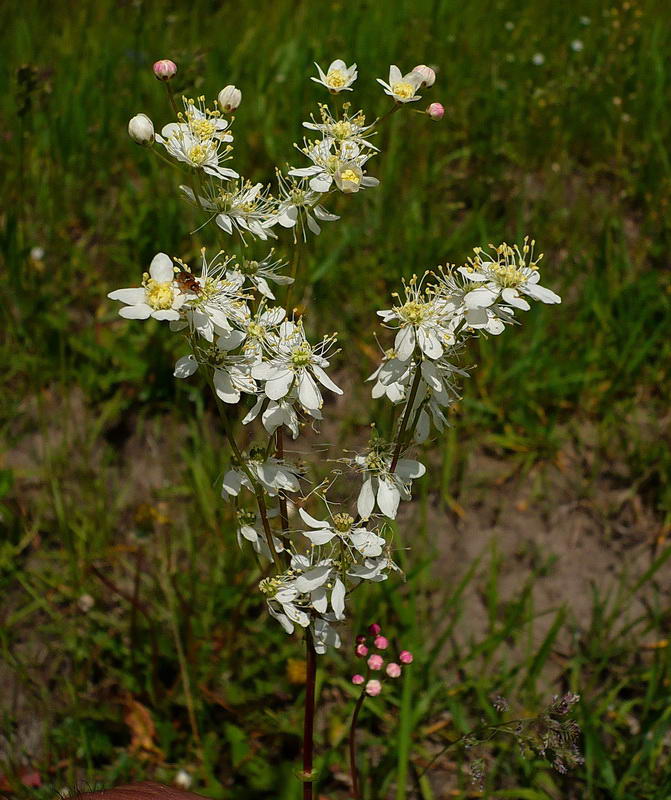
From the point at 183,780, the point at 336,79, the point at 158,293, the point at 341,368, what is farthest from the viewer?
the point at 341,368

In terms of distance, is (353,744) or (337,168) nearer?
(337,168)

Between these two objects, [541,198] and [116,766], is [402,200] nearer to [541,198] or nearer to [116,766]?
[541,198]

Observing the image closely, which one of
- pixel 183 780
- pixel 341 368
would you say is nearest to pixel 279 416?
pixel 183 780

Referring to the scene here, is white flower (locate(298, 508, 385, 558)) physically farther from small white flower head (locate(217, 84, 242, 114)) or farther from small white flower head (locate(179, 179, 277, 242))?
small white flower head (locate(217, 84, 242, 114))

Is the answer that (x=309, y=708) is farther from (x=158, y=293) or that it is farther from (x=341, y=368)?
(x=341, y=368)

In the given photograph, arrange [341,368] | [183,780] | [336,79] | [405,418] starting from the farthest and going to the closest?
[341,368] → [183,780] → [336,79] → [405,418]

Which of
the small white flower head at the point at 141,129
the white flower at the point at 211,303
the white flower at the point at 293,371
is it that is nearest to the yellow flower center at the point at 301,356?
the white flower at the point at 293,371

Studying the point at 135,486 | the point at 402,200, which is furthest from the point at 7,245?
the point at 402,200
